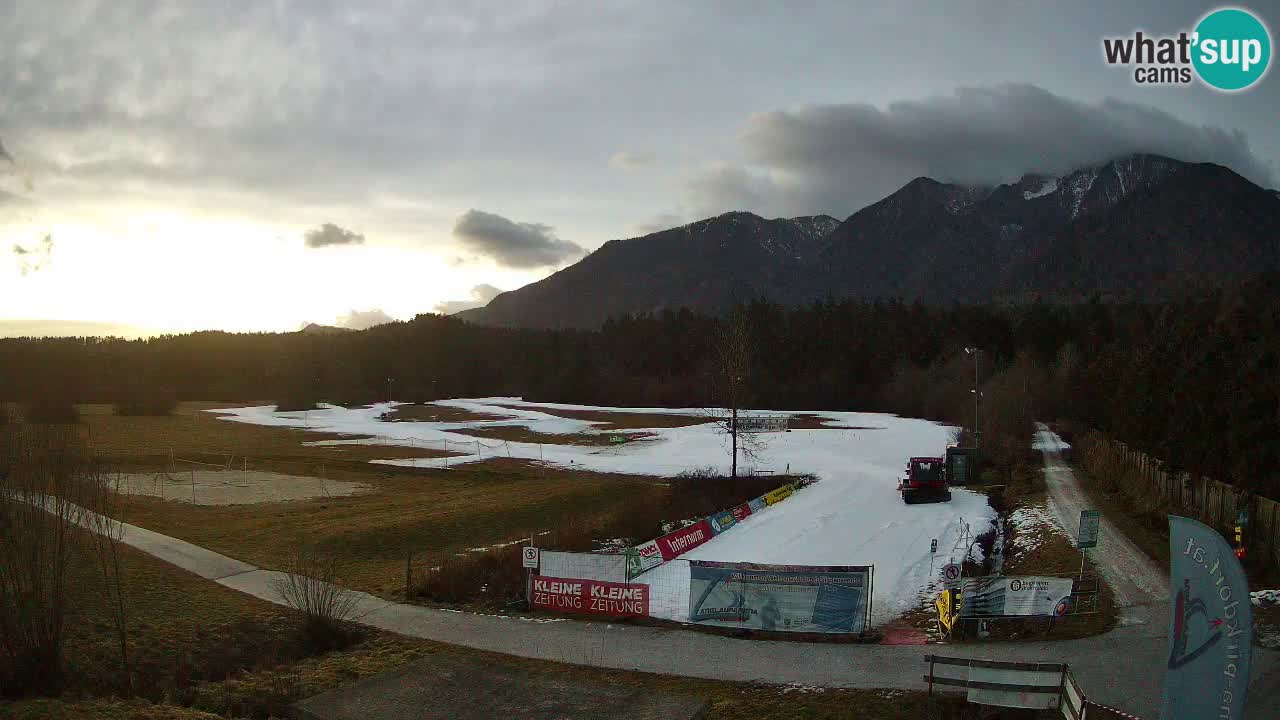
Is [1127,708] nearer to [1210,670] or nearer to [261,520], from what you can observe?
[1210,670]

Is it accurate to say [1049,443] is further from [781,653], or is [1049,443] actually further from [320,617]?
[320,617]

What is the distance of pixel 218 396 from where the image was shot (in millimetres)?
153000

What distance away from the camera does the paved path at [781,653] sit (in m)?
14.0

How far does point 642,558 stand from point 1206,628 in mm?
15276

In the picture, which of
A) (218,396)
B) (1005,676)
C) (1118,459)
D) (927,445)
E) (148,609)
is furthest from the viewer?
(218,396)

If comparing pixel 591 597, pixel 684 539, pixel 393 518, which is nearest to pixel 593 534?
pixel 684 539

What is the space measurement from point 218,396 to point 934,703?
544 feet

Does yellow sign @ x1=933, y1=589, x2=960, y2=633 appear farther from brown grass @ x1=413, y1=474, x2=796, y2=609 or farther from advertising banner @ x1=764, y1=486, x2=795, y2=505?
advertising banner @ x1=764, y1=486, x2=795, y2=505

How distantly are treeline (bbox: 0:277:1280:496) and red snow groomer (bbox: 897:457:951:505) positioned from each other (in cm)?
935

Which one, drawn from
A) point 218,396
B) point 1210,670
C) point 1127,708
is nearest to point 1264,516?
point 1127,708

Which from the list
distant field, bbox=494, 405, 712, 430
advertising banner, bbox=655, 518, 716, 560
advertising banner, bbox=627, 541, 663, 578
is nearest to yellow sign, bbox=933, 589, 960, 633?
advertising banner, bbox=627, 541, 663, 578

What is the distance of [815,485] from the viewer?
144ft

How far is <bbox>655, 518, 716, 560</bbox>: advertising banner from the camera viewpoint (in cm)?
2511

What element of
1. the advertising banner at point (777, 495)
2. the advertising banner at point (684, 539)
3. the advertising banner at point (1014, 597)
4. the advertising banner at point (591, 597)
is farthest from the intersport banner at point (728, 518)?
the advertising banner at point (1014, 597)
